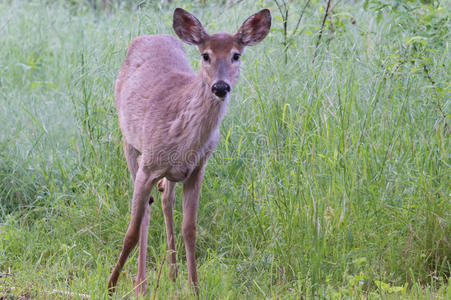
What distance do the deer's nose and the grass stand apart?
2.53 feet

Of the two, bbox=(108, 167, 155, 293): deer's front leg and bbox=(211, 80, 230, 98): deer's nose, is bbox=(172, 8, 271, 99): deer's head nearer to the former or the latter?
bbox=(211, 80, 230, 98): deer's nose

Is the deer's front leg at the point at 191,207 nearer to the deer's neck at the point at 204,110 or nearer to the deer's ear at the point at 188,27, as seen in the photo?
the deer's neck at the point at 204,110

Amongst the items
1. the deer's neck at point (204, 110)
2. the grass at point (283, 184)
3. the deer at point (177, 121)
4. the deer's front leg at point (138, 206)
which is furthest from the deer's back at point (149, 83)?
the grass at point (283, 184)

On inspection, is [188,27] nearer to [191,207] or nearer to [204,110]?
[204,110]

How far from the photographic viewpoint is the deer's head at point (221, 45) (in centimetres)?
353

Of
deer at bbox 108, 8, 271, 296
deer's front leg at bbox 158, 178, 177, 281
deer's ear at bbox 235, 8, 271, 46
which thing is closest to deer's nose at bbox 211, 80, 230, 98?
deer at bbox 108, 8, 271, 296

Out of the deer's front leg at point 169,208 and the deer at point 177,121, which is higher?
the deer at point 177,121

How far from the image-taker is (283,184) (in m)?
4.18

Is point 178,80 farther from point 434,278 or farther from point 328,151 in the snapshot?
point 434,278

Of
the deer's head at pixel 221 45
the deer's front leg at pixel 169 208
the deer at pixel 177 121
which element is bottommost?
the deer's front leg at pixel 169 208

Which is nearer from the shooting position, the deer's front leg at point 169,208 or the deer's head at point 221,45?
the deer's head at point 221,45

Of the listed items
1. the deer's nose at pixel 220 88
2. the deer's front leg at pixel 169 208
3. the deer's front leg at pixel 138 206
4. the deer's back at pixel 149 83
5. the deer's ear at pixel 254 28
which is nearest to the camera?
the deer's nose at pixel 220 88

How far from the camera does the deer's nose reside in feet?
11.3

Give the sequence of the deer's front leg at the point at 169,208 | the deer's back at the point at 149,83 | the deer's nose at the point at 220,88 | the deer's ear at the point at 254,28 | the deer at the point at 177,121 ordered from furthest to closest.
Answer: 1. the deer's front leg at the point at 169,208
2. the deer's back at the point at 149,83
3. the deer's ear at the point at 254,28
4. the deer at the point at 177,121
5. the deer's nose at the point at 220,88
